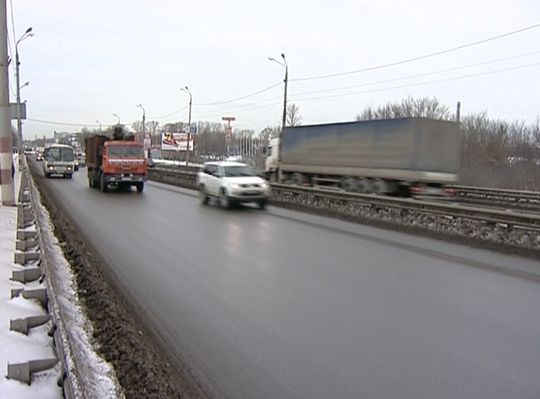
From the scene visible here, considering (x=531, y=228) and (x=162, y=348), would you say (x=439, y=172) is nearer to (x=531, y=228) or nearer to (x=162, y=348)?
(x=531, y=228)

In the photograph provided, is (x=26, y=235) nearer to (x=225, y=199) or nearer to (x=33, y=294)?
(x=33, y=294)

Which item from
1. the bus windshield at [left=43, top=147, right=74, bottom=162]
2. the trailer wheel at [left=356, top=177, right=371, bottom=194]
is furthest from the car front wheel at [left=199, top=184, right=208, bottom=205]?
the bus windshield at [left=43, top=147, right=74, bottom=162]

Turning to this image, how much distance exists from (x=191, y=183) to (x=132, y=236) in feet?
67.0

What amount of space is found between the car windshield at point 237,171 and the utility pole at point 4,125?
769 centimetres

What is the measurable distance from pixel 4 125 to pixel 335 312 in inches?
539

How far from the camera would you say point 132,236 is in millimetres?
12398

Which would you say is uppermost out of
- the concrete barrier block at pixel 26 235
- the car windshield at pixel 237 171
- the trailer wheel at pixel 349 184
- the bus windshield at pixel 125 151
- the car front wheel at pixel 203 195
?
the bus windshield at pixel 125 151

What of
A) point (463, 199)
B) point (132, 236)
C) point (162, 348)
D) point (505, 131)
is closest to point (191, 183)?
point (463, 199)

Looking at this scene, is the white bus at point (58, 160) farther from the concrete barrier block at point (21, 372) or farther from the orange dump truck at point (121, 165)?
the concrete barrier block at point (21, 372)

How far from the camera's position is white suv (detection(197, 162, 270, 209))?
19.5 metres

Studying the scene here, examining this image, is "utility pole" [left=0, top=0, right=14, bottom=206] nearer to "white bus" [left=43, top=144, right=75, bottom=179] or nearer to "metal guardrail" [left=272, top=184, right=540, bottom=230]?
"metal guardrail" [left=272, top=184, right=540, bottom=230]

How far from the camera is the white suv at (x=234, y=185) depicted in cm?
1953

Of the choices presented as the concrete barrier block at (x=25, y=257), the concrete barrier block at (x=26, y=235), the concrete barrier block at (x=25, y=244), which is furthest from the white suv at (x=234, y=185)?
the concrete barrier block at (x=25, y=257)

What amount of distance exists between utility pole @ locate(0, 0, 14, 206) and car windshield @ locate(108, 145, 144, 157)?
1130cm
